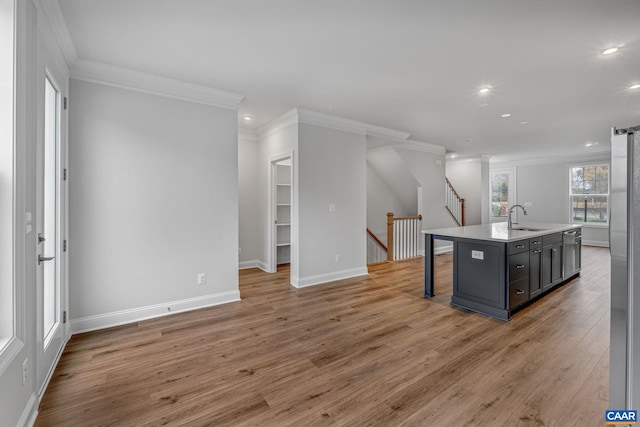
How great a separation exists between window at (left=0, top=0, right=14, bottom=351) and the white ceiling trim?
3.05 m

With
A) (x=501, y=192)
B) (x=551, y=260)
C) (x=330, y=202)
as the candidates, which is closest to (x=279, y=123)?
(x=330, y=202)

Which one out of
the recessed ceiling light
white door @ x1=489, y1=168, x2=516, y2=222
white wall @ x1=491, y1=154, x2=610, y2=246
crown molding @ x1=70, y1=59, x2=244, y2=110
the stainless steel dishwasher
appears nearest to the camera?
the recessed ceiling light

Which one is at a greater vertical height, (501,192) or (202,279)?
(501,192)

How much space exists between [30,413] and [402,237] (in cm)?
596

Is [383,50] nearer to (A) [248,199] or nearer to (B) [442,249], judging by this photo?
(A) [248,199]

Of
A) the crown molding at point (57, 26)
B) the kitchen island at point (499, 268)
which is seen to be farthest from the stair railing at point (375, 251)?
the crown molding at point (57, 26)

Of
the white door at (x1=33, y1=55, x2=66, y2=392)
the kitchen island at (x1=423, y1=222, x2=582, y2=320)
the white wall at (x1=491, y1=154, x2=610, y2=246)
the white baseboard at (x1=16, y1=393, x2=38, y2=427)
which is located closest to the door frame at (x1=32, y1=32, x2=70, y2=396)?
the white door at (x1=33, y1=55, x2=66, y2=392)

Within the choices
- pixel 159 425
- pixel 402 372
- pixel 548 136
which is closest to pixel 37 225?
pixel 159 425

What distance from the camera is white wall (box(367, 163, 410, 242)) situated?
775 cm

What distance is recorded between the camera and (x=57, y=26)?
2170 mm

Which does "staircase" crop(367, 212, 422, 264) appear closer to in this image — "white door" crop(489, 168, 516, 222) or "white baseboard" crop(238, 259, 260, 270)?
"white baseboard" crop(238, 259, 260, 270)

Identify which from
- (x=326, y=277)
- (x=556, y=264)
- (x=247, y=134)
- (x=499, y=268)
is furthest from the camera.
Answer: (x=247, y=134)

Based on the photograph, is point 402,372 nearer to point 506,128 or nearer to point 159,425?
point 159,425

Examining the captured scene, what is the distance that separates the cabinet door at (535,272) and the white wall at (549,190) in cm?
620
